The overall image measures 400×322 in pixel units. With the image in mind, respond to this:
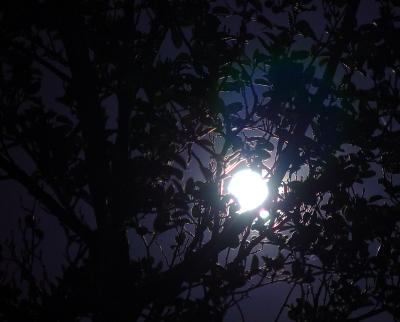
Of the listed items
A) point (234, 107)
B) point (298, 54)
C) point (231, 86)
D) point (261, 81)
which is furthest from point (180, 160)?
point (298, 54)

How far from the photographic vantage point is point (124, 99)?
3.25 m

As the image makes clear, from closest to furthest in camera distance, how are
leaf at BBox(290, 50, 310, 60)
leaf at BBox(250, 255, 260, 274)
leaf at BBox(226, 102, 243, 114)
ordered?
leaf at BBox(290, 50, 310, 60) < leaf at BBox(226, 102, 243, 114) < leaf at BBox(250, 255, 260, 274)

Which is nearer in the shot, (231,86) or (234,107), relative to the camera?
(231,86)

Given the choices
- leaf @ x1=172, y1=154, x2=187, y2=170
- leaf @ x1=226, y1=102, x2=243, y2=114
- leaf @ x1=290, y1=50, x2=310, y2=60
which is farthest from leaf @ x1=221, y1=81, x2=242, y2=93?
leaf @ x1=172, y1=154, x2=187, y2=170

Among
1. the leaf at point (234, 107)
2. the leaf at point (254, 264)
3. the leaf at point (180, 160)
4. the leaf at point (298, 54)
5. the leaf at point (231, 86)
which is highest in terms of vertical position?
the leaf at point (231, 86)

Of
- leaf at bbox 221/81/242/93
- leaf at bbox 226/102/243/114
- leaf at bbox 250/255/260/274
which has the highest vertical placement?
leaf at bbox 221/81/242/93

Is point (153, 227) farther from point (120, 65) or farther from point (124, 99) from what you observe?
point (120, 65)

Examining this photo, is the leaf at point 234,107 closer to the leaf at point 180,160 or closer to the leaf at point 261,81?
the leaf at point 261,81

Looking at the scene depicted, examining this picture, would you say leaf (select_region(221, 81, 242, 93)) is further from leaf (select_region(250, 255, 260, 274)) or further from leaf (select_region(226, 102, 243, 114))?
leaf (select_region(250, 255, 260, 274))

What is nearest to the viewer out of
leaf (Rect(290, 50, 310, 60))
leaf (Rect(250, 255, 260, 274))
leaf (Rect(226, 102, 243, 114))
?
leaf (Rect(290, 50, 310, 60))

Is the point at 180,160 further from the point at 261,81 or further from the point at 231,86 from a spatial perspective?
the point at 261,81

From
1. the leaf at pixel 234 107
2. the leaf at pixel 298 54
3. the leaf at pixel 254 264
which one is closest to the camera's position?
the leaf at pixel 298 54

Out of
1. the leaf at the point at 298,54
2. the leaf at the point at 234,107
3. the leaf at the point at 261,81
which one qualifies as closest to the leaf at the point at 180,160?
the leaf at the point at 234,107

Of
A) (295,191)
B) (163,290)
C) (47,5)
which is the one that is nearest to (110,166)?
(163,290)
